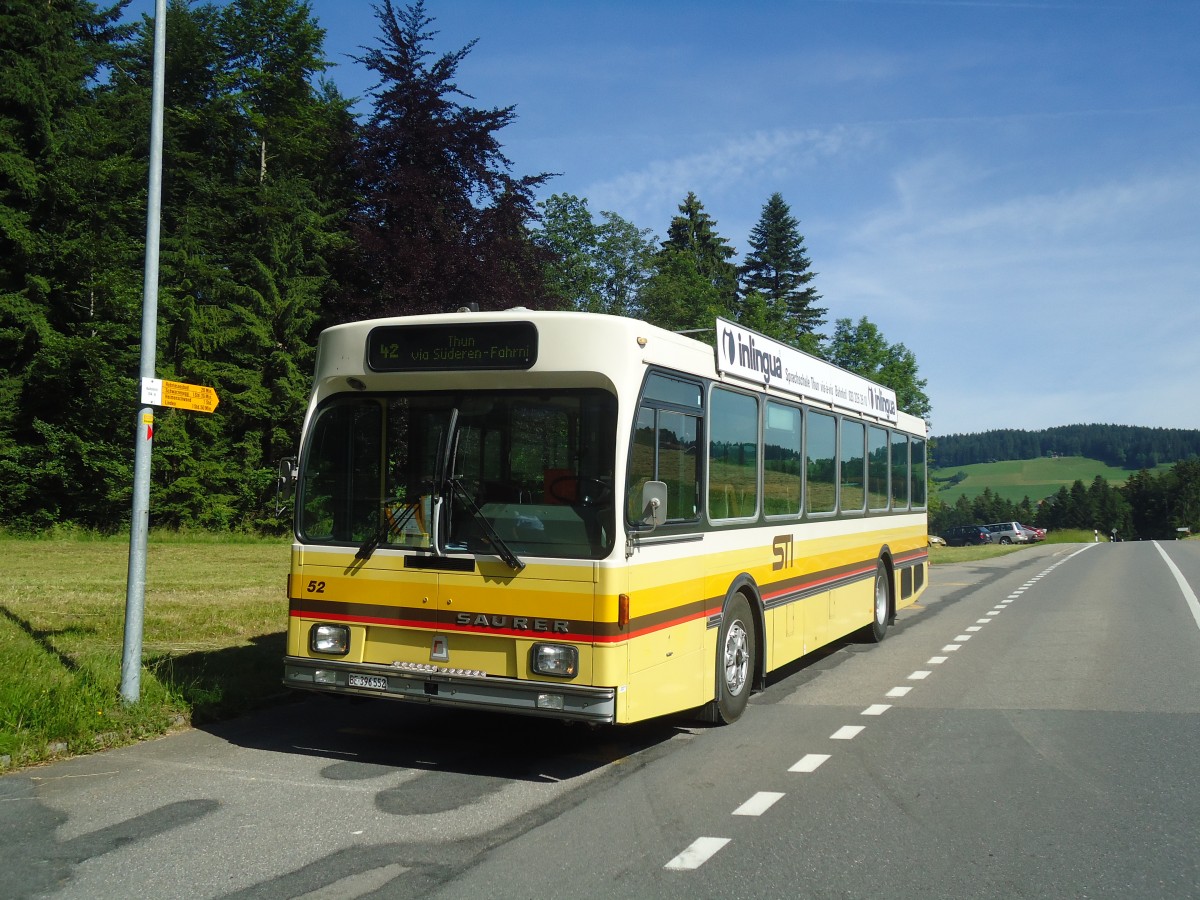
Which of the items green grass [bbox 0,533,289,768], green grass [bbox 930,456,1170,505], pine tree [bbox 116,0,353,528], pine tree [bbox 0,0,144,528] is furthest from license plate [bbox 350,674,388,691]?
green grass [bbox 930,456,1170,505]

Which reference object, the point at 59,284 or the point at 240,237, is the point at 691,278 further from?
the point at 59,284

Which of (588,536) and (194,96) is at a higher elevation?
(194,96)

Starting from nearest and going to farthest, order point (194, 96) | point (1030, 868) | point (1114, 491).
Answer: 1. point (1030, 868)
2. point (194, 96)
3. point (1114, 491)

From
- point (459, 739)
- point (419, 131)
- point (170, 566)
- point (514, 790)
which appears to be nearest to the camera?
point (514, 790)

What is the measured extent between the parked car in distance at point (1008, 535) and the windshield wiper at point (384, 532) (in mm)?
70405

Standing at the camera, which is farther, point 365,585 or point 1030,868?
point 365,585

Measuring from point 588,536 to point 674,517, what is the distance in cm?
95

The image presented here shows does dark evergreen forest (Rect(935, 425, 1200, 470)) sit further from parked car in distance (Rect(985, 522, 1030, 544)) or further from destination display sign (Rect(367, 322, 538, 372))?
destination display sign (Rect(367, 322, 538, 372))

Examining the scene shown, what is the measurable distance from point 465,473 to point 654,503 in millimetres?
1294

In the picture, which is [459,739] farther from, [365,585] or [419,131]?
[419,131]

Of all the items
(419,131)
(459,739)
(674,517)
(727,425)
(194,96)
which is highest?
(194,96)

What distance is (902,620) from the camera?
1736 centimetres

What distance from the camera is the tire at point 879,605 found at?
13.7 meters

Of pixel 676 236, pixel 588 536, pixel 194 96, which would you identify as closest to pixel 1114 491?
pixel 676 236
